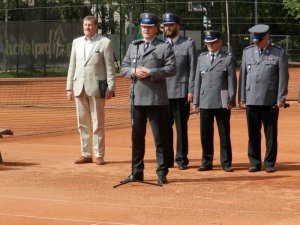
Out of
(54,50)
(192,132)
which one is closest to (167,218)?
(192,132)

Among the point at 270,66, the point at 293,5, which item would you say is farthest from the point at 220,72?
the point at 293,5

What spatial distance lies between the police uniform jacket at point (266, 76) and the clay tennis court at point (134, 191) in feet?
3.31

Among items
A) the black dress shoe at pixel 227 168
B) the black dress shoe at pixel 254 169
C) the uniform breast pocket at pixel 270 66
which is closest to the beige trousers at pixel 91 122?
the black dress shoe at pixel 227 168

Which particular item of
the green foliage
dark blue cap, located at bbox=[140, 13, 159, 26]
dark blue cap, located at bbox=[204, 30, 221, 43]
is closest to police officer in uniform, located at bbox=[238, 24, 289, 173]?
dark blue cap, located at bbox=[204, 30, 221, 43]

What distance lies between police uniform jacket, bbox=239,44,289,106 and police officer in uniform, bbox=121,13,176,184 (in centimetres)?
161

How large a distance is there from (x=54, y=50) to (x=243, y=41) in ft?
27.3

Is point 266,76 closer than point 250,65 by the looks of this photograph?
Yes

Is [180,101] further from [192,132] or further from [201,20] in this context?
[201,20]

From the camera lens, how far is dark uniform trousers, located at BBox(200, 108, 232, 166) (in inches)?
520

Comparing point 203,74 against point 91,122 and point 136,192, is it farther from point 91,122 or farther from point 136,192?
point 136,192

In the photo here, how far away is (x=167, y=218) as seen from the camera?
31.6 feet

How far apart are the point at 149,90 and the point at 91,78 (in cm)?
217

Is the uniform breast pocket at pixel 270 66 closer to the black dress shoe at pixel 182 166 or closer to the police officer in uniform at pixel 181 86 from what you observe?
the police officer in uniform at pixel 181 86

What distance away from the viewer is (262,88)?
13.0 m
